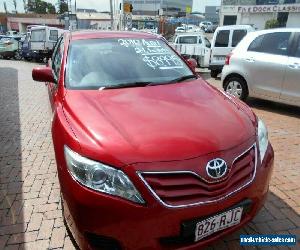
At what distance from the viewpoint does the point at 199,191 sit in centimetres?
210

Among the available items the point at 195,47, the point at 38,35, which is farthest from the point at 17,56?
the point at 195,47

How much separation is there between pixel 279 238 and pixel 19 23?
74.6 metres

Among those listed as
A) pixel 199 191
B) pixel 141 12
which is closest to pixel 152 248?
pixel 199 191

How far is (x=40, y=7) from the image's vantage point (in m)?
88.1

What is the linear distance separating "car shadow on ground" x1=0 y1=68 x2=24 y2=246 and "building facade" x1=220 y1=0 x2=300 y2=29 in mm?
40233

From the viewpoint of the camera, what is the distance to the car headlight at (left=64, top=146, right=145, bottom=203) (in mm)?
2037

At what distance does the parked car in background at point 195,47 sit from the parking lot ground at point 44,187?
27.6ft

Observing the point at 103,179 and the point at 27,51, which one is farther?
the point at 27,51

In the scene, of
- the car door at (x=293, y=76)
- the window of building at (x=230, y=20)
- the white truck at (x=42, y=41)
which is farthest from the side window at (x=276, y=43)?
the window of building at (x=230, y=20)

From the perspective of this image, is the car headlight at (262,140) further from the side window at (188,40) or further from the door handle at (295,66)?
the side window at (188,40)

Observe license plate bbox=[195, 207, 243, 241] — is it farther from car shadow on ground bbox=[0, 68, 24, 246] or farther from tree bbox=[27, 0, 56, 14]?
tree bbox=[27, 0, 56, 14]

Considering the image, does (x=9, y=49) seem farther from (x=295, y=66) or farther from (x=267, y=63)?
(x=295, y=66)

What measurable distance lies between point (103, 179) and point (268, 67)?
5.31m

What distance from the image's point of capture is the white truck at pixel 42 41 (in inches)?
776
